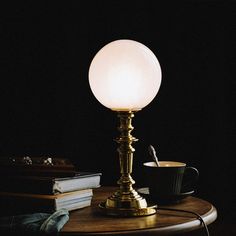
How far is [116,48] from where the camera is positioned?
1.09 meters

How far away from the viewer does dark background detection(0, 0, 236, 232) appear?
Answer: 177 centimetres

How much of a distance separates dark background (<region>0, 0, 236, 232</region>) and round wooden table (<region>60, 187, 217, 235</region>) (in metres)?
0.65

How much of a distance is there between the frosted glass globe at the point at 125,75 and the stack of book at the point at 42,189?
0.20 meters

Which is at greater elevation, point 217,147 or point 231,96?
point 231,96

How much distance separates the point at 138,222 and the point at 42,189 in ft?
0.75

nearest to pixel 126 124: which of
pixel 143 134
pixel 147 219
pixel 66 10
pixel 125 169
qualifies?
pixel 125 169

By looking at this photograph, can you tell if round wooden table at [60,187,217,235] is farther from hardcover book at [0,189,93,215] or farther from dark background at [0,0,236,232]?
dark background at [0,0,236,232]

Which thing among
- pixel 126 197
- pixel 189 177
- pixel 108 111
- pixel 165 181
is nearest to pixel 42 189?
pixel 126 197

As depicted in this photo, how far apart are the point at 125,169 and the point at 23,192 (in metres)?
0.24

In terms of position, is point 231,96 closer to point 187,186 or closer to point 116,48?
point 187,186

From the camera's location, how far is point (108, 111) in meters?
1.82

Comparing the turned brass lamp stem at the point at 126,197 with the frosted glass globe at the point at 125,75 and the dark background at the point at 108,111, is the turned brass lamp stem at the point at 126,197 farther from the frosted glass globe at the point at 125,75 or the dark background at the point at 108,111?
the dark background at the point at 108,111

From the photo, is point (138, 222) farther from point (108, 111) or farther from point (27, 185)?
point (108, 111)

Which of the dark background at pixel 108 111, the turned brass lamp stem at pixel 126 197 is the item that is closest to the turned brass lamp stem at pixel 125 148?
the turned brass lamp stem at pixel 126 197
